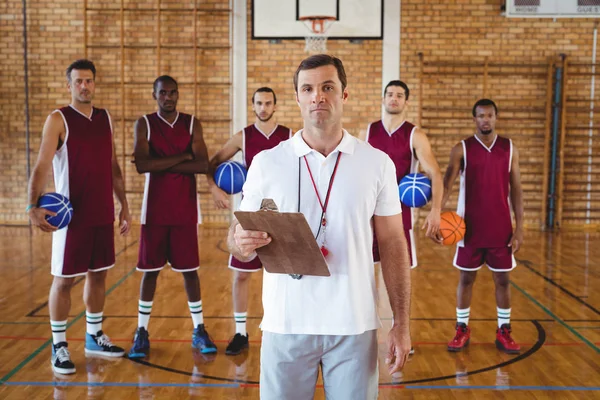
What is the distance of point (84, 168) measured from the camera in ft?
13.3

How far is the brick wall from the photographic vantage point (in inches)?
410

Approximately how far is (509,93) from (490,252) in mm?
6693

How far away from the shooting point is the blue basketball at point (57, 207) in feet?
12.5

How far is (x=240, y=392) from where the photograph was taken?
366 centimetres

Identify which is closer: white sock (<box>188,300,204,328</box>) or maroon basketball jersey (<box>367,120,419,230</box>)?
maroon basketball jersey (<box>367,120,419,230</box>)

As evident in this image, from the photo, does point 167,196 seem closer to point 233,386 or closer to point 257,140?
point 257,140

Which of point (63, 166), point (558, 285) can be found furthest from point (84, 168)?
point (558, 285)

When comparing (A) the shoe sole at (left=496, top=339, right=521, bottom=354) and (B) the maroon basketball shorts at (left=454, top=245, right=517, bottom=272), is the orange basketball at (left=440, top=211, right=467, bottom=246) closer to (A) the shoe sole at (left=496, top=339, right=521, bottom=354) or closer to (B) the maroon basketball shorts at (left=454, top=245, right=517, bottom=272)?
(B) the maroon basketball shorts at (left=454, top=245, right=517, bottom=272)

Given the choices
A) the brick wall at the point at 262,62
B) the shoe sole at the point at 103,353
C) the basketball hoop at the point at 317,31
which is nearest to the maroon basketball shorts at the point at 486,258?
the shoe sole at the point at 103,353

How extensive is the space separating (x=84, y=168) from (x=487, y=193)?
275cm

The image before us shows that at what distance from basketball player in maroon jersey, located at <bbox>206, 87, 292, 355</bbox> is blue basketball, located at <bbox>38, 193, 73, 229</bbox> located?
955 millimetres

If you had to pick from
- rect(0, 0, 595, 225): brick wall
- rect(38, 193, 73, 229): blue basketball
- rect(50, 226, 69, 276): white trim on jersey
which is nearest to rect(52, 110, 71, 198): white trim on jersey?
rect(38, 193, 73, 229): blue basketball

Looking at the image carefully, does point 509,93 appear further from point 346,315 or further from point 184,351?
point 346,315

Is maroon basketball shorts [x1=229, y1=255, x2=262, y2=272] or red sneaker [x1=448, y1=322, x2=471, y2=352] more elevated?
maroon basketball shorts [x1=229, y1=255, x2=262, y2=272]
